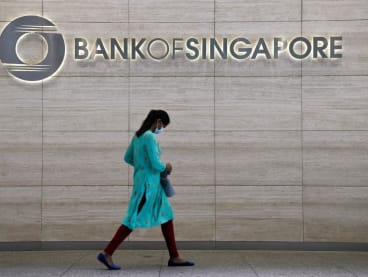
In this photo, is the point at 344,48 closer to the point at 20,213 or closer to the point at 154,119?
the point at 154,119

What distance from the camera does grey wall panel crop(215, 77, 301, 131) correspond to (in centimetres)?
895

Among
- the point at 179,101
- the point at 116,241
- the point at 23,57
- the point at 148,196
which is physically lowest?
the point at 116,241

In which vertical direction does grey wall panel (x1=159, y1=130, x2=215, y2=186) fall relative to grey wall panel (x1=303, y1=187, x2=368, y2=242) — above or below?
above

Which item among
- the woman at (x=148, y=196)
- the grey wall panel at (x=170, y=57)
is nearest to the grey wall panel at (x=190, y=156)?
the grey wall panel at (x=170, y=57)

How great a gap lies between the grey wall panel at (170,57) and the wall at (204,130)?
0.05 ft

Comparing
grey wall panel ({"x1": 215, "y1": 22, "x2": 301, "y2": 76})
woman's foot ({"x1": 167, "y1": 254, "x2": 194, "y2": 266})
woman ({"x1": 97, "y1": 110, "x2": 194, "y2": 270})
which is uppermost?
grey wall panel ({"x1": 215, "y1": 22, "x2": 301, "y2": 76})

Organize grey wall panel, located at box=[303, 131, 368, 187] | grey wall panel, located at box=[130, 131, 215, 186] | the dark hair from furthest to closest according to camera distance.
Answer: grey wall panel, located at box=[130, 131, 215, 186] < grey wall panel, located at box=[303, 131, 368, 187] < the dark hair

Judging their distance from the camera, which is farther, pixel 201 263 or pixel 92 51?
pixel 92 51

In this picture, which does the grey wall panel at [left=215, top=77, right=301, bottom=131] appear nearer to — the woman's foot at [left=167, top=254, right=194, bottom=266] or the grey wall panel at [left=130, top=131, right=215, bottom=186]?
the grey wall panel at [left=130, top=131, right=215, bottom=186]

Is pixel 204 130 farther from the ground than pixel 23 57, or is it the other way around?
pixel 23 57

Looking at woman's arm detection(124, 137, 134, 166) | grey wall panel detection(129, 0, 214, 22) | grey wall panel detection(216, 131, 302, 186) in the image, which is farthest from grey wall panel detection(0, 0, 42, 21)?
grey wall panel detection(216, 131, 302, 186)

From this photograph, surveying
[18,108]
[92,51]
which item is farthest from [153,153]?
[18,108]

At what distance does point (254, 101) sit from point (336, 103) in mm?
1110

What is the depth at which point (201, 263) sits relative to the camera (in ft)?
25.4
